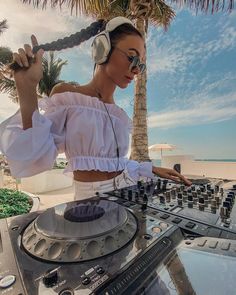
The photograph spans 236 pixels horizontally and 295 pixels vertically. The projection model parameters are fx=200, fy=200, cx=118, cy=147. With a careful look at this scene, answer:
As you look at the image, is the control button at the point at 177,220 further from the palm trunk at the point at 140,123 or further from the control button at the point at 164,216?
the palm trunk at the point at 140,123

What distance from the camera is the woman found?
2.36 feet

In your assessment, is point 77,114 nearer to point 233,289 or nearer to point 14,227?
point 14,227

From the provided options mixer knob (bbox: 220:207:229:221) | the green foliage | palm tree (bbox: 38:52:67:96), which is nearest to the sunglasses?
mixer knob (bbox: 220:207:229:221)

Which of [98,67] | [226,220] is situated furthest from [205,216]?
[98,67]

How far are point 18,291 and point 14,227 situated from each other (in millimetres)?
219

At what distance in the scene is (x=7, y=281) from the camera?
0.91 feet

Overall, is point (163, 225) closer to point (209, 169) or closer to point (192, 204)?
point (192, 204)

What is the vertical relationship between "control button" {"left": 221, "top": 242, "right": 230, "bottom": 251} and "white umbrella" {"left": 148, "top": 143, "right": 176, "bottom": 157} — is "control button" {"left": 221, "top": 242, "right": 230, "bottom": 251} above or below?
below

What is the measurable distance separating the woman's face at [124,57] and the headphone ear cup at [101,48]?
3 centimetres

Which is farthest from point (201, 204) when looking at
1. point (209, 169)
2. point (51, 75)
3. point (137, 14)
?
point (51, 75)

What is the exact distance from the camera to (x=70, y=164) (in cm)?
82

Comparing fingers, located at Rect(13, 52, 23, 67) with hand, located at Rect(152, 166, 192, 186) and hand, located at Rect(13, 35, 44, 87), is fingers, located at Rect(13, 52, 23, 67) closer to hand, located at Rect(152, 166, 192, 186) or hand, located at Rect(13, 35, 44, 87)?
hand, located at Rect(13, 35, 44, 87)

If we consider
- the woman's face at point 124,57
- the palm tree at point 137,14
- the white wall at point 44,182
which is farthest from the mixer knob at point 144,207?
the white wall at point 44,182

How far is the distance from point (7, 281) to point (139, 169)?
758 mm
